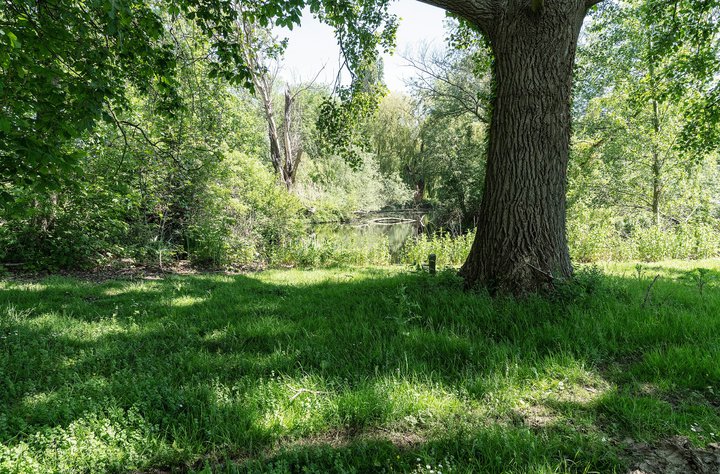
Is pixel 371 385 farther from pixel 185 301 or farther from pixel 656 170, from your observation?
pixel 656 170

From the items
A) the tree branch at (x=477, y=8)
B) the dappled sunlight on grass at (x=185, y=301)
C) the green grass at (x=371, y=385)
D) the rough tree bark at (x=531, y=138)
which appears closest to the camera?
the green grass at (x=371, y=385)

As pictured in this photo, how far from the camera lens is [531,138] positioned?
4.44 metres

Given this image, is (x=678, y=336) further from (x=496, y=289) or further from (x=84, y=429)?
(x=84, y=429)

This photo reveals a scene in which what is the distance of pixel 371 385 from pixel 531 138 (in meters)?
3.59

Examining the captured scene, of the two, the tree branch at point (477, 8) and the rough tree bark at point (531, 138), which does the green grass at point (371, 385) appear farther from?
the tree branch at point (477, 8)

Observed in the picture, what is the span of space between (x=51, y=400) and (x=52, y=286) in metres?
5.02

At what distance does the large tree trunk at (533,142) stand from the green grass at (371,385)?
0.49 m

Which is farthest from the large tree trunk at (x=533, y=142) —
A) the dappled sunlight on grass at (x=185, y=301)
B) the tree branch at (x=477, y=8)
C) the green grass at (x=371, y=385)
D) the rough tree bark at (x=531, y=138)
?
the dappled sunlight on grass at (x=185, y=301)

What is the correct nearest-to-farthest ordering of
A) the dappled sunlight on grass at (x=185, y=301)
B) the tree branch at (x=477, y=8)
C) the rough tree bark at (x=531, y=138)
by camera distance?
the rough tree bark at (x=531, y=138)
the tree branch at (x=477, y=8)
the dappled sunlight on grass at (x=185, y=301)

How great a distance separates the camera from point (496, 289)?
4445mm

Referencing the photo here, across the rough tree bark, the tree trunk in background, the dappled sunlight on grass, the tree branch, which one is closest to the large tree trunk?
the rough tree bark

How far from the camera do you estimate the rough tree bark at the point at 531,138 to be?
4379mm

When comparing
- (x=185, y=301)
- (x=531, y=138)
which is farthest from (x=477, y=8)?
(x=185, y=301)

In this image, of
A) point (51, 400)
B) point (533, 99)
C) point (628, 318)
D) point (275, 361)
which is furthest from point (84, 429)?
point (533, 99)
